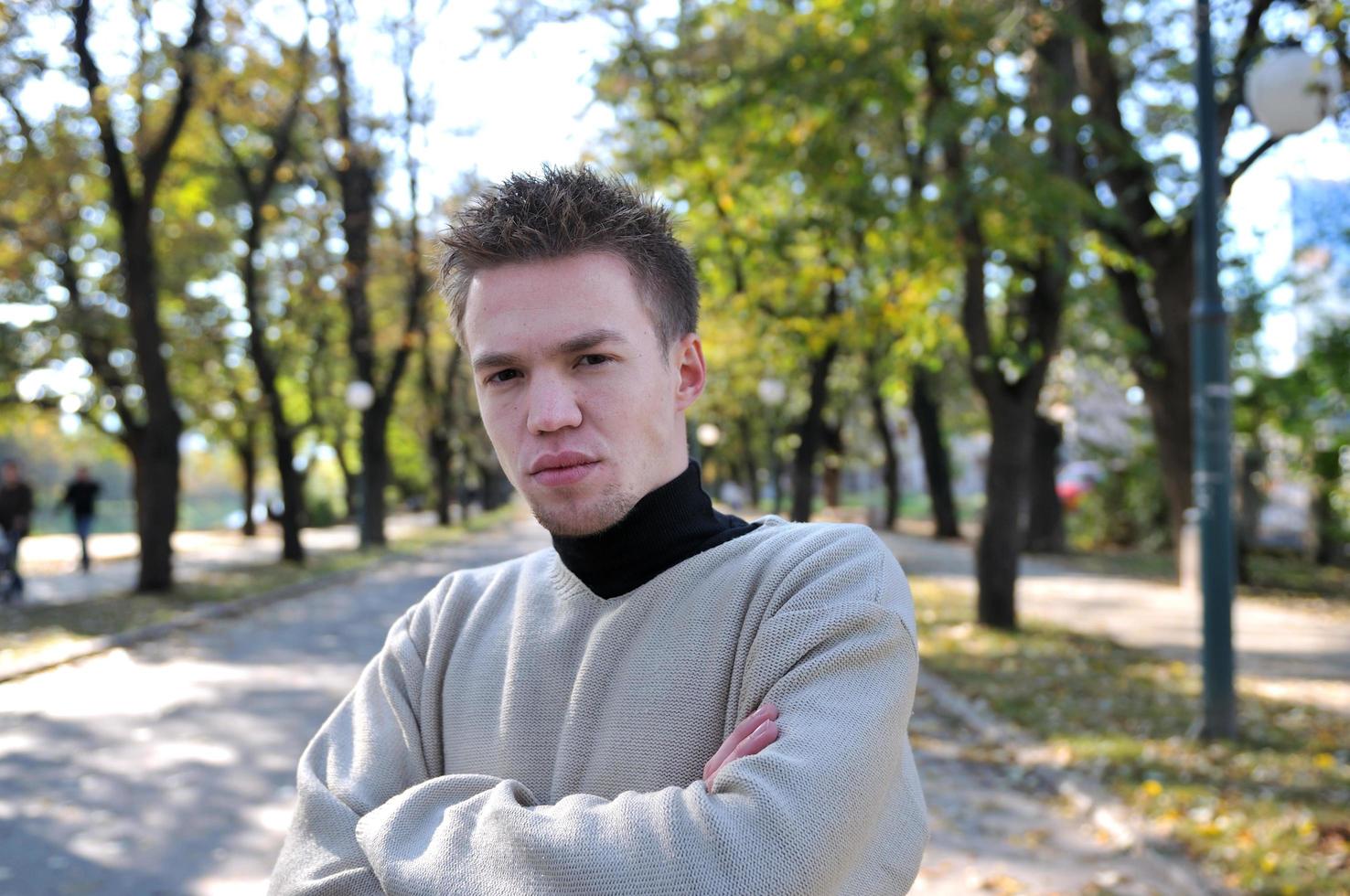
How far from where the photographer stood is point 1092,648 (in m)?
12.1

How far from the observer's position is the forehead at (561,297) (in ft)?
6.09

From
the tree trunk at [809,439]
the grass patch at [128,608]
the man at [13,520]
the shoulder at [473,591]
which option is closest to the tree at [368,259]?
the grass patch at [128,608]

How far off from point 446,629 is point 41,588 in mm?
19292

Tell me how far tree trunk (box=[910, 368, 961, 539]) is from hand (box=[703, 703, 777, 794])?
26.5 metres

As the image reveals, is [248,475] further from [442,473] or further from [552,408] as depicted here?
[552,408]

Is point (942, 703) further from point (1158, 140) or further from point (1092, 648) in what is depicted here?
point (1158, 140)

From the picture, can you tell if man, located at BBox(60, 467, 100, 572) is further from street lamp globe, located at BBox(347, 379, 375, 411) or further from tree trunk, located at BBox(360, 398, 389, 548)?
tree trunk, located at BBox(360, 398, 389, 548)

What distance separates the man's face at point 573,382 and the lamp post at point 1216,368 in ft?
22.0

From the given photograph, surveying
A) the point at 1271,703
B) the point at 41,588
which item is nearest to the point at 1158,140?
the point at 1271,703

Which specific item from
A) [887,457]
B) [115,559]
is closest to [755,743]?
[115,559]

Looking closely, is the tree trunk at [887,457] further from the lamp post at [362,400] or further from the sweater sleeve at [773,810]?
the sweater sleeve at [773,810]

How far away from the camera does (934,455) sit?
29641 millimetres

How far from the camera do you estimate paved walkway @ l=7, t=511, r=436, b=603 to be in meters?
18.7

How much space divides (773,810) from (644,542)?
0.51 metres
